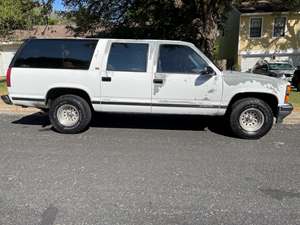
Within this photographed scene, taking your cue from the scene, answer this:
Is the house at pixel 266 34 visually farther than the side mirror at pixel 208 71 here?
Yes

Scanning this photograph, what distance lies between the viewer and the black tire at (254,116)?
257 inches

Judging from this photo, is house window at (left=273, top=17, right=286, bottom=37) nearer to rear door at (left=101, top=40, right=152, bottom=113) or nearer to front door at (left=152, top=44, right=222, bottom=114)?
front door at (left=152, top=44, right=222, bottom=114)

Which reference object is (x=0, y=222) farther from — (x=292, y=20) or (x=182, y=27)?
(x=292, y=20)

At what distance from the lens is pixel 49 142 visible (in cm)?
619

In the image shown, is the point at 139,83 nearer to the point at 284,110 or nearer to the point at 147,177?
the point at 147,177

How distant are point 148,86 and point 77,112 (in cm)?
158

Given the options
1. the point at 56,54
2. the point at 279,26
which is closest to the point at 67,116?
the point at 56,54

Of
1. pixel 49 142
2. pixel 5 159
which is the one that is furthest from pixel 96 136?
pixel 5 159

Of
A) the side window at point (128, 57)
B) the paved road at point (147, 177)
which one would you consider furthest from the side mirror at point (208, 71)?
the paved road at point (147, 177)

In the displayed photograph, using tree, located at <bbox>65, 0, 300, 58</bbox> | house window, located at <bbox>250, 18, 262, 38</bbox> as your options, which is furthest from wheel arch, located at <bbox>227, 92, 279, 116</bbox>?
house window, located at <bbox>250, 18, 262, 38</bbox>

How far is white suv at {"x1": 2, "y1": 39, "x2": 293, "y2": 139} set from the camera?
647 cm

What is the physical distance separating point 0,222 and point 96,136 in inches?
132

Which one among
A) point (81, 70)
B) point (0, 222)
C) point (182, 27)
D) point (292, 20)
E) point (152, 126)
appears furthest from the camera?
point (292, 20)

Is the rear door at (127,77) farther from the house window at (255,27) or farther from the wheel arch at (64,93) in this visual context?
the house window at (255,27)
